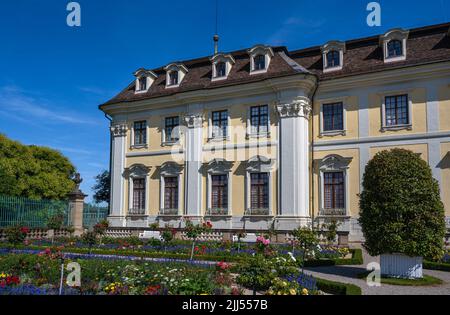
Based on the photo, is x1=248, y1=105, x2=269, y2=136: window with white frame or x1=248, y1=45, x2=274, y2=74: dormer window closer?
x1=248, y1=105, x2=269, y2=136: window with white frame

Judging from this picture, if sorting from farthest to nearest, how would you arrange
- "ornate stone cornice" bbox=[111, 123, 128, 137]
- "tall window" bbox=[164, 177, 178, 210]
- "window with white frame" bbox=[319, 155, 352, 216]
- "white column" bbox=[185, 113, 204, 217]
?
"ornate stone cornice" bbox=[111, 123, 128, 137], "tall window" bbox=[164, 177, 178, 210], "white column" bbox=[185, 113, 204, 217], "window with white frame" bbox=[319, 155, 352, 216]

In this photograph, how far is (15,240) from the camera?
17.2 metres

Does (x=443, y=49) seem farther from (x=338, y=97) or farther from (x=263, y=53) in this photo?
(x=263, y=53)

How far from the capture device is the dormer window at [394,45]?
2050 centimetres

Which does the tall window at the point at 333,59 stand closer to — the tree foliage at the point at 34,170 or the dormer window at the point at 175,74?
the dormer window at the point at 175,74

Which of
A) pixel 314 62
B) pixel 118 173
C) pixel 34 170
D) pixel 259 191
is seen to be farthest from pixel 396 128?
pixel 34 170

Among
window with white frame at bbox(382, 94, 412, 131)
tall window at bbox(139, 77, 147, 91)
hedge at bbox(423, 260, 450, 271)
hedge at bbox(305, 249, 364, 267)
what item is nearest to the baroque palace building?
window with white frame at bbox(382, 94, 412, 131)

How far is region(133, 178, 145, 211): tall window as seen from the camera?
2577 centimetres

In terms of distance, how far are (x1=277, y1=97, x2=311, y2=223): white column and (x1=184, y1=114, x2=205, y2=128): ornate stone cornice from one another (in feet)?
15.7

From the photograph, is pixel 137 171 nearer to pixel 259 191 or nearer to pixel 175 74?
pixel 175 74

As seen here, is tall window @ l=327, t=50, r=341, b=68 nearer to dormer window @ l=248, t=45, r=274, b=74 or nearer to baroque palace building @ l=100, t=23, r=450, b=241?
baroque palace building @ l=100, t=23, r=450, b=241

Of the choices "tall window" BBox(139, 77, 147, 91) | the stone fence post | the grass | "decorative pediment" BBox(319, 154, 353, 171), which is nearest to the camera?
the grass

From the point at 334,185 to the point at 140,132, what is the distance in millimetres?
12364

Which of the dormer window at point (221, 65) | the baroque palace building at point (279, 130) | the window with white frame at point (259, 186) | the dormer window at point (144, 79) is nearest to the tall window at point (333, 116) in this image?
the baroque palace building at point (279, 130)
